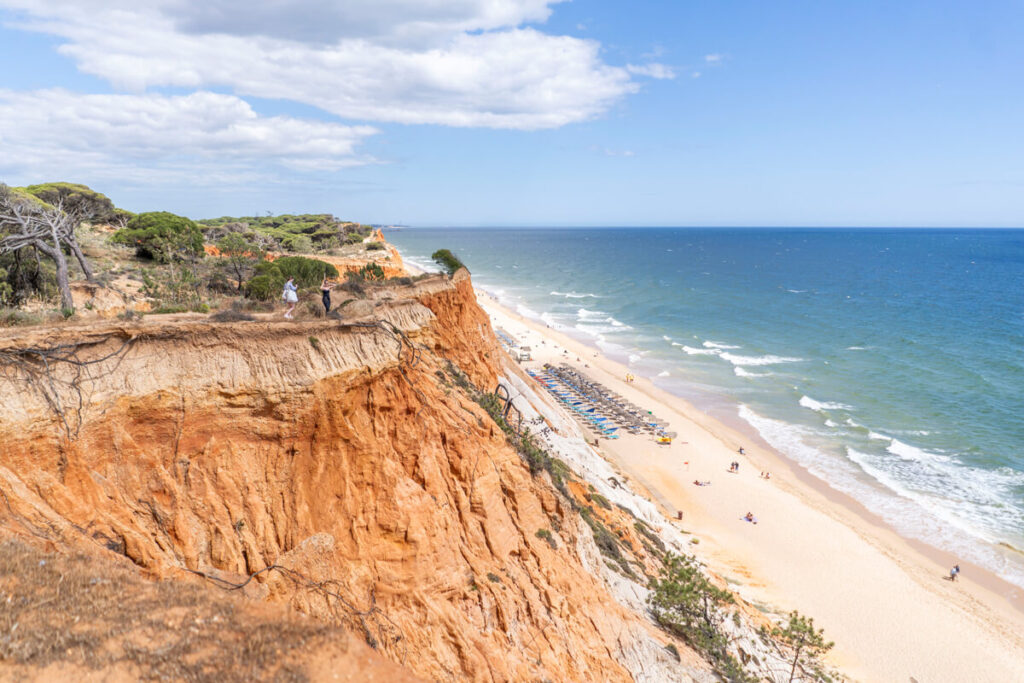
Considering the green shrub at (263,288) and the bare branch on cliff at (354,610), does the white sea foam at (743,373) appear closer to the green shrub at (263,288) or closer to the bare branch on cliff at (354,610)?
the green shrub at (263,288)

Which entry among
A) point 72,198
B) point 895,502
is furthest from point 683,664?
point 72,198

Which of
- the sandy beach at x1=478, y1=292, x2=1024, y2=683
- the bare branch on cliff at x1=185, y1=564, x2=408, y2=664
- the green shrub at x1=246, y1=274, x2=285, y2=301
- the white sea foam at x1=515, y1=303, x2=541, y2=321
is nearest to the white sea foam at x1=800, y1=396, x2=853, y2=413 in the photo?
the sandy beach at x1=478, y1=292, x2=1024, y2=683

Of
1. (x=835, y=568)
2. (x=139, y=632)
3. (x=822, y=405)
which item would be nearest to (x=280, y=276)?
(x=139, y=632)

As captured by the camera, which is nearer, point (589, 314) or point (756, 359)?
point (756, 359)

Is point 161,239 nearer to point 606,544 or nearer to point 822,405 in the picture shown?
point 606,544

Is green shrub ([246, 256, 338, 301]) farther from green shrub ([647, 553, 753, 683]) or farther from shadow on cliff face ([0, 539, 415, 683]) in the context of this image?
green shrub ([647, 553, 753, 683])

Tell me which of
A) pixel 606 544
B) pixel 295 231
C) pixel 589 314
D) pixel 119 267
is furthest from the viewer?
pixel 589 314

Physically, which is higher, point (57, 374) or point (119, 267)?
point (119, 267)
